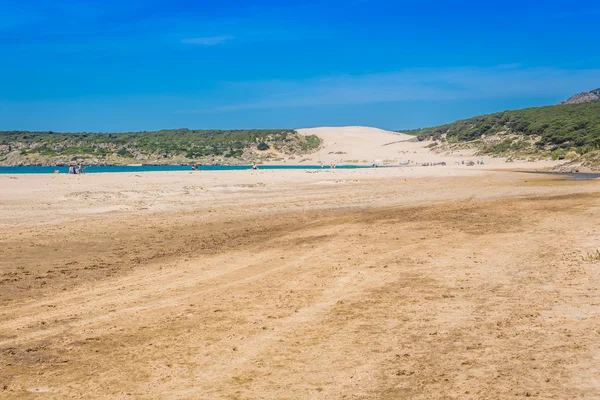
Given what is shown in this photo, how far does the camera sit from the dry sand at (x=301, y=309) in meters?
4.88

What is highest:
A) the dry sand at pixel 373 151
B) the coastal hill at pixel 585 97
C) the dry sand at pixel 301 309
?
the coastal hill at pixel 585 97

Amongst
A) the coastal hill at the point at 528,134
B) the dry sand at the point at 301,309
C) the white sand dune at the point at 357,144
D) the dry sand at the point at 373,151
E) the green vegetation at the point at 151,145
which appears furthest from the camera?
the green vegetation at the point at 151,145

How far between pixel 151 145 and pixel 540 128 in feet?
238

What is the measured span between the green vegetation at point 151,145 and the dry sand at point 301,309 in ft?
296

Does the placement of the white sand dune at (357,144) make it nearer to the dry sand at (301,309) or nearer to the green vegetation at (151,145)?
the green vegetation at (151,145)

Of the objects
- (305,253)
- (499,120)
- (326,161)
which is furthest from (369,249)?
(499,120)

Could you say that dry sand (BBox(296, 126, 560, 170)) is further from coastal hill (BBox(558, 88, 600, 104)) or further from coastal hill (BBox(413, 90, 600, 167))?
coastal hill (BBox(558, 88, 600, 104))

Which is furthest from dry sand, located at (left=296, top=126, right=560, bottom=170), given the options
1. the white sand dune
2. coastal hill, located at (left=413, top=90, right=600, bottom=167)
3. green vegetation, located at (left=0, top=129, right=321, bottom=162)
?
green vegetation, located at (left=0, top=129, right=321, bottom=162)

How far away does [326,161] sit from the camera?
313 ft

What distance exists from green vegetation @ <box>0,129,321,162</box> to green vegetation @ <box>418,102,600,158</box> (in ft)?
92.1

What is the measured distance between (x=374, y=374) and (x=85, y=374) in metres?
2.64

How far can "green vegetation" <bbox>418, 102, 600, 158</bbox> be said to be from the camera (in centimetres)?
7262

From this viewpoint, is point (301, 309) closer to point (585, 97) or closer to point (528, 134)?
point (528, 134)

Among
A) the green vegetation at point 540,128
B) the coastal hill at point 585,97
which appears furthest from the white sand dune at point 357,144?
the coastal hill at point 585,97
